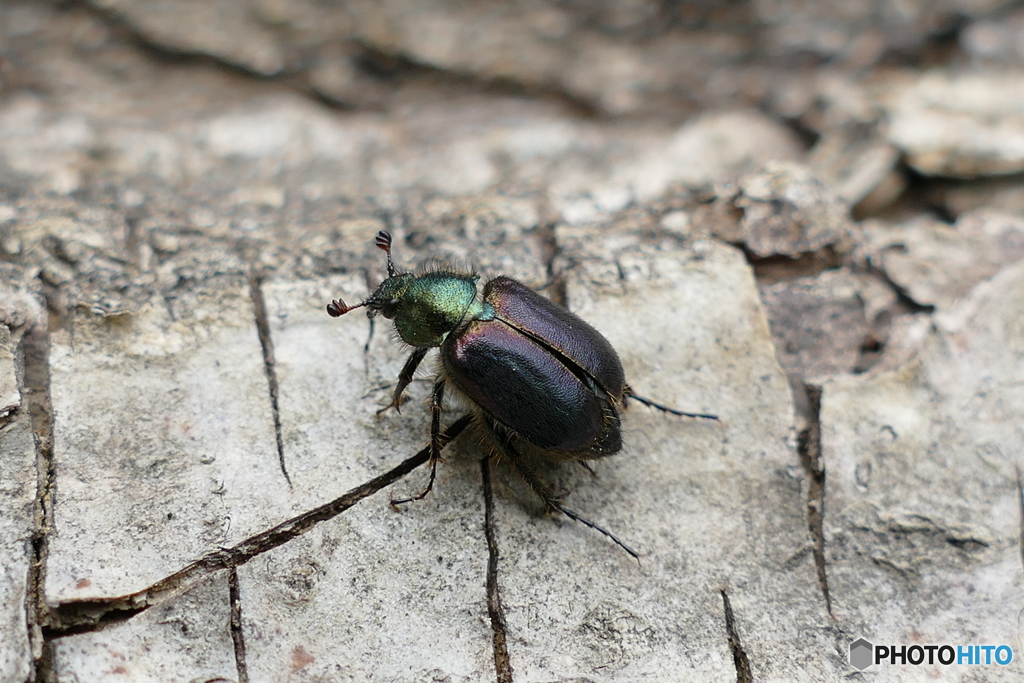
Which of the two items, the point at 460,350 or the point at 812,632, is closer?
the point at 812,632

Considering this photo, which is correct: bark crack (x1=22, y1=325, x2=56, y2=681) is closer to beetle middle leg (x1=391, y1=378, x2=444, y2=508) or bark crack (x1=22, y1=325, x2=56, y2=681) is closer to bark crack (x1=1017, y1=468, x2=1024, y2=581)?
beetle middle leg (x1=391, y1=378, x2=444, y2=508)

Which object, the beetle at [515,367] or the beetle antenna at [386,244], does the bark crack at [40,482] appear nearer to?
the beetle at [515,367]

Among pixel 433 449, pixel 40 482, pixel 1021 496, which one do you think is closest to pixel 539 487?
pixel 433 449

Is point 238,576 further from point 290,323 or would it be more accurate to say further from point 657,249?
point 657,249

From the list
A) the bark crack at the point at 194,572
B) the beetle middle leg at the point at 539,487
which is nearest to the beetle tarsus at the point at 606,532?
the beetle middle leg at the point at 539,487

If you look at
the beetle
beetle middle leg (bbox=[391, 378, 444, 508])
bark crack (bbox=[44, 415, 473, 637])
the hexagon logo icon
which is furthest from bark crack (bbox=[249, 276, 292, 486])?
the hexagon logo icon

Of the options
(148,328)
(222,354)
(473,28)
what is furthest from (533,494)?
(473,28)

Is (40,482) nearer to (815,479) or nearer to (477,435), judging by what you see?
(477,435)
